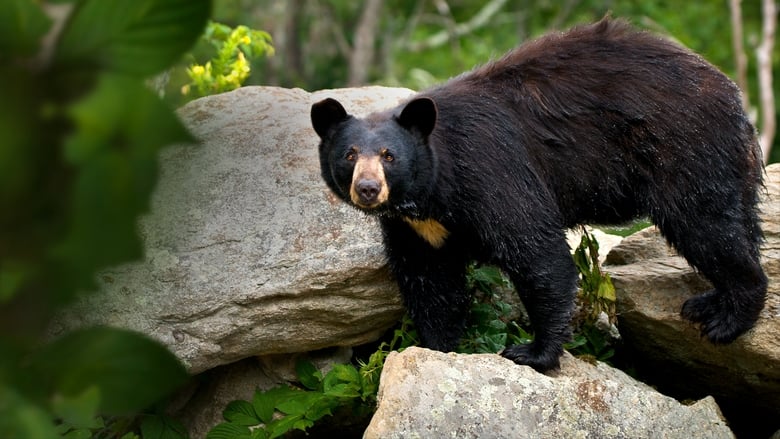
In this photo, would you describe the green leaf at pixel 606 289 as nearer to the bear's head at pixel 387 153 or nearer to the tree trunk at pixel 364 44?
the bear's head at pixel 387 153

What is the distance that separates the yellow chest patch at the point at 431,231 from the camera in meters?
5.95

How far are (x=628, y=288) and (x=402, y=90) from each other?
7.64 feet

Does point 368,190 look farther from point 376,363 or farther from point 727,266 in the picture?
point 727,266

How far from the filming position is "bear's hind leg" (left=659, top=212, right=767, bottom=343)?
19.6 feet

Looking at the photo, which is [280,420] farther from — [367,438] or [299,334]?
[367,438]

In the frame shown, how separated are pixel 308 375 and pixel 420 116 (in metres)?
1.82

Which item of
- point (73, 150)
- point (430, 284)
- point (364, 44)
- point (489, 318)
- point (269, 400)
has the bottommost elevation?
point (364, 44)

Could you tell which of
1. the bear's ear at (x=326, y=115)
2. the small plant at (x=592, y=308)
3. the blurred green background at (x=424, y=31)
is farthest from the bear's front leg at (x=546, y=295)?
the blurred green background at (x=424, y=31)

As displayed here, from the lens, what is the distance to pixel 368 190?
5.46m

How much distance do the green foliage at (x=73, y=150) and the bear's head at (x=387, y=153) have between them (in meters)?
4.87

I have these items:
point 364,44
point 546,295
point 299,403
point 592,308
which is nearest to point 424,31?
point 364,44

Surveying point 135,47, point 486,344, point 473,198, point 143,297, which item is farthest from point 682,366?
point 135,47

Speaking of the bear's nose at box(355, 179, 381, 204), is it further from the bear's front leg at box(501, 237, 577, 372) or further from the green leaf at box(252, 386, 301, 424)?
the green leaf at box(252, 386, 301, 424)

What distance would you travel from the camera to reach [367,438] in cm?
487
